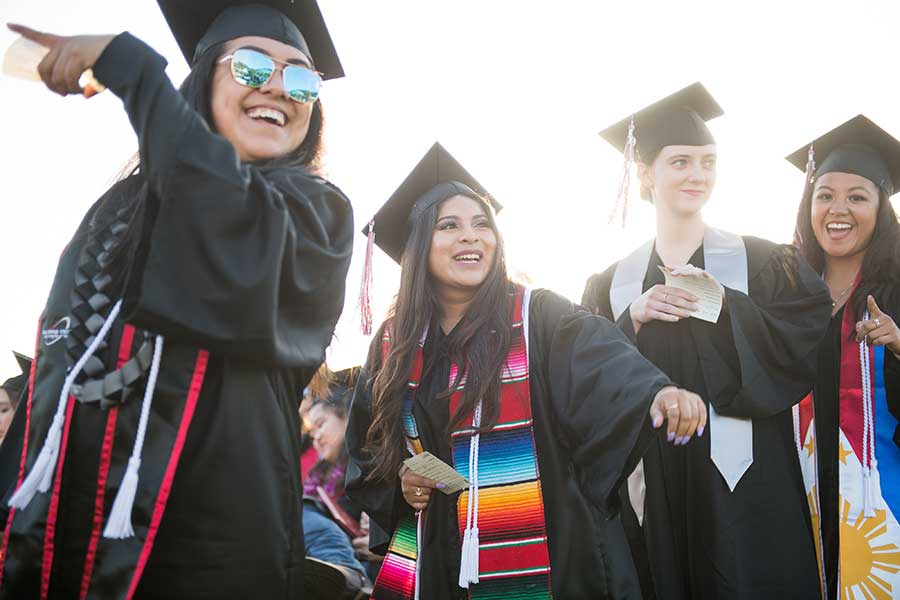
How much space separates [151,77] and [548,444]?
1.94m

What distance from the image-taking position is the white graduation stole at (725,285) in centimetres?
344

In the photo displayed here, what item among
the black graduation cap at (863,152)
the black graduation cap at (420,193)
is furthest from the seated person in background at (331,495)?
the black graduation cap at (863,152)

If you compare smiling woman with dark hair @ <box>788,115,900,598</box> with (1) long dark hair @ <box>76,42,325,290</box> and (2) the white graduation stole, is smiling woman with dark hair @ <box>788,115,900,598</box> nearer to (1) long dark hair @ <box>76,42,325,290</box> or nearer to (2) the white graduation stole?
(2) the white graduation stole

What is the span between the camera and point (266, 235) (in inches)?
65.6

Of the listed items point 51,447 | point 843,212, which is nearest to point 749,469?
point 843,212

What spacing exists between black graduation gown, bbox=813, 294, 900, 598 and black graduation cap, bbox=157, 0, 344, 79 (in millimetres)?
2995

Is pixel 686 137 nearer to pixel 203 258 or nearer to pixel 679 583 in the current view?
pixel 679 583

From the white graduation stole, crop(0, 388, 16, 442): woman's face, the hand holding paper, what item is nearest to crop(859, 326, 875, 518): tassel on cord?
the white graduation stole

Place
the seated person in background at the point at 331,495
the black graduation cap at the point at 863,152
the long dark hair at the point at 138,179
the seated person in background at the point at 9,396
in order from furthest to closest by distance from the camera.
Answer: the seated person in background at the point at 9,396 < the seated person in background at the point at 331,495 < the black graduation cap at the point at 863,152 < the long dark hair at the point at 138,179

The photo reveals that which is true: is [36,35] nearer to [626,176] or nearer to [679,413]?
[679,413]

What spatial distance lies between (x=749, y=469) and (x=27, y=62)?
121 inches

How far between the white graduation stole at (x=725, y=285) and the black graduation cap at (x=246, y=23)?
78.0 inches

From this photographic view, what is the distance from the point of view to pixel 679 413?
2.49m

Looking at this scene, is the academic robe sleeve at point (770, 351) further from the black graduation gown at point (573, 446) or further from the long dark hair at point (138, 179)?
Answer: the long dark hair at point (138, 179)
